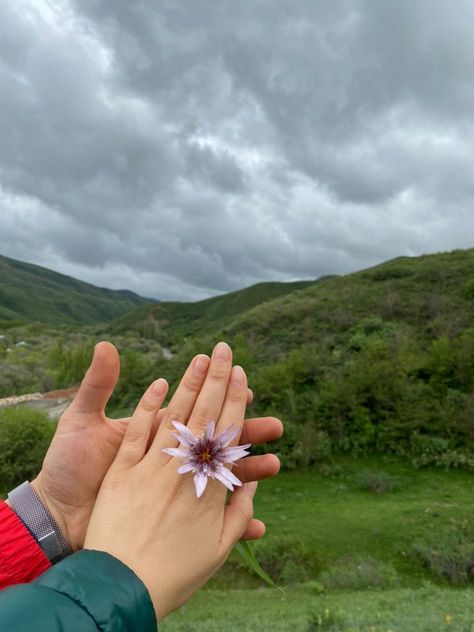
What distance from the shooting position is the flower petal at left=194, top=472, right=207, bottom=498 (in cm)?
150

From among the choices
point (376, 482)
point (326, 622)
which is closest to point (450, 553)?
point (376, 482)

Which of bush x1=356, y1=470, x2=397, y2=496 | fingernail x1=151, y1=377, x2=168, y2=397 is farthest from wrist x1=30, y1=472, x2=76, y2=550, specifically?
bush x1=356, y1=470, x2=397, y2=496

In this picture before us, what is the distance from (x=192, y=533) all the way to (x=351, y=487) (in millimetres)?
17978

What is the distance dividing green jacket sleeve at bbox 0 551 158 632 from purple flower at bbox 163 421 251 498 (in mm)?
400

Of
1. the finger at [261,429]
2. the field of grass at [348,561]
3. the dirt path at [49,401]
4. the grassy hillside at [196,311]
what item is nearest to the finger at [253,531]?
the finger at [261,429]

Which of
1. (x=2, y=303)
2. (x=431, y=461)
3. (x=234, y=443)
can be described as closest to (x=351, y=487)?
(x=431, y=461)

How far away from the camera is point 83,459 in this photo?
1.99 m

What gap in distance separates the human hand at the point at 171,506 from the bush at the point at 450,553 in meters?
13.0

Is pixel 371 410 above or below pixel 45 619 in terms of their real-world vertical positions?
below

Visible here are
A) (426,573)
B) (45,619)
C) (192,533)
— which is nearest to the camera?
(45,619)

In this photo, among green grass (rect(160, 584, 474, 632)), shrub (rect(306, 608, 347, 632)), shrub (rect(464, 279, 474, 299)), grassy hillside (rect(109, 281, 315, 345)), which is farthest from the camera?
grassy hillside (rect(109, 281, 315, 345))

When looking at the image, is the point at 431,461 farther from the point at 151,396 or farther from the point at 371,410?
the point at 151,396

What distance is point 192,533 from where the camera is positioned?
150 cm

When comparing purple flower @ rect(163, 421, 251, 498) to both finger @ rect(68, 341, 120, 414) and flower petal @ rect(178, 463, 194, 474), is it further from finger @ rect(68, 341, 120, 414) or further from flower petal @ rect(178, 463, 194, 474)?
finger @ rect(68, 341, 120, 414)
